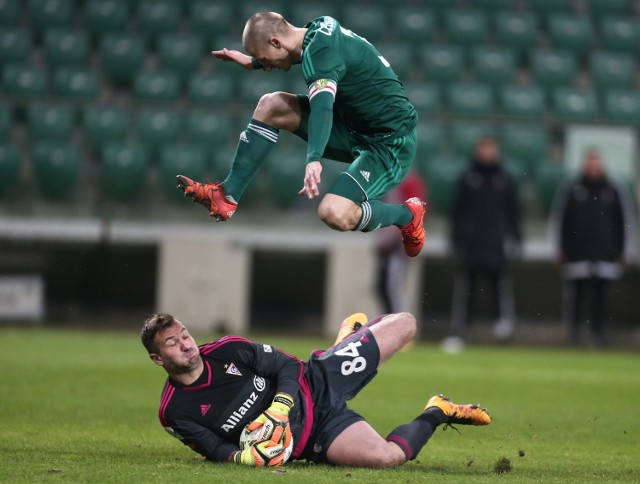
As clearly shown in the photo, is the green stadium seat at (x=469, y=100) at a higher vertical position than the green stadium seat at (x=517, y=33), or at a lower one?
lower

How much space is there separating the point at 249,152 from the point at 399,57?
942 centimetres

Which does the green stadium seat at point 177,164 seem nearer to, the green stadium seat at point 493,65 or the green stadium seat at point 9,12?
the green stadium seat at point 9,12

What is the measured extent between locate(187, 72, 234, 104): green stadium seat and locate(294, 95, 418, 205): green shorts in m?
8.52

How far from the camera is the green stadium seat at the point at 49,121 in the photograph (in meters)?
13.3

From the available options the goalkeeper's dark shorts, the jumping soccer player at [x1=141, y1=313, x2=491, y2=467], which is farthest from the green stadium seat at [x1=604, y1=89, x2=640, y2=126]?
the jumping soccer player at [x1=141, y1=313, x2=491, y2=467]

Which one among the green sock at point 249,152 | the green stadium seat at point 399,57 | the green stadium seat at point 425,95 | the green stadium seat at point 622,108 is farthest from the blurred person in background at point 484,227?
the green sock at point 249,152

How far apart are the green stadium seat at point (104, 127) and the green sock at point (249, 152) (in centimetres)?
752

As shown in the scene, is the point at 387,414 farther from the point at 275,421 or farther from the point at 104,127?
the point at 104,127

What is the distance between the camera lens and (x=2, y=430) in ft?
20.7

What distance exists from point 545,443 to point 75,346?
256 inches

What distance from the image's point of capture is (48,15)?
15750 mm

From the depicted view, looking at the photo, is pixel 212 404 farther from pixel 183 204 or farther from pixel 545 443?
pixel 183 204

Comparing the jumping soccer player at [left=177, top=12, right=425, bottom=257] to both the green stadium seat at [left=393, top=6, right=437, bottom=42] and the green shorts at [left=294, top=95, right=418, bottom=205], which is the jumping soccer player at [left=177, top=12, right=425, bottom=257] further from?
the green stadium seat at [left=393, top=6, right=437, bottom=42]

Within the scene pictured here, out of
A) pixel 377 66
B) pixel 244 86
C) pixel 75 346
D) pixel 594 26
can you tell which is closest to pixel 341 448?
pixel 377 66
